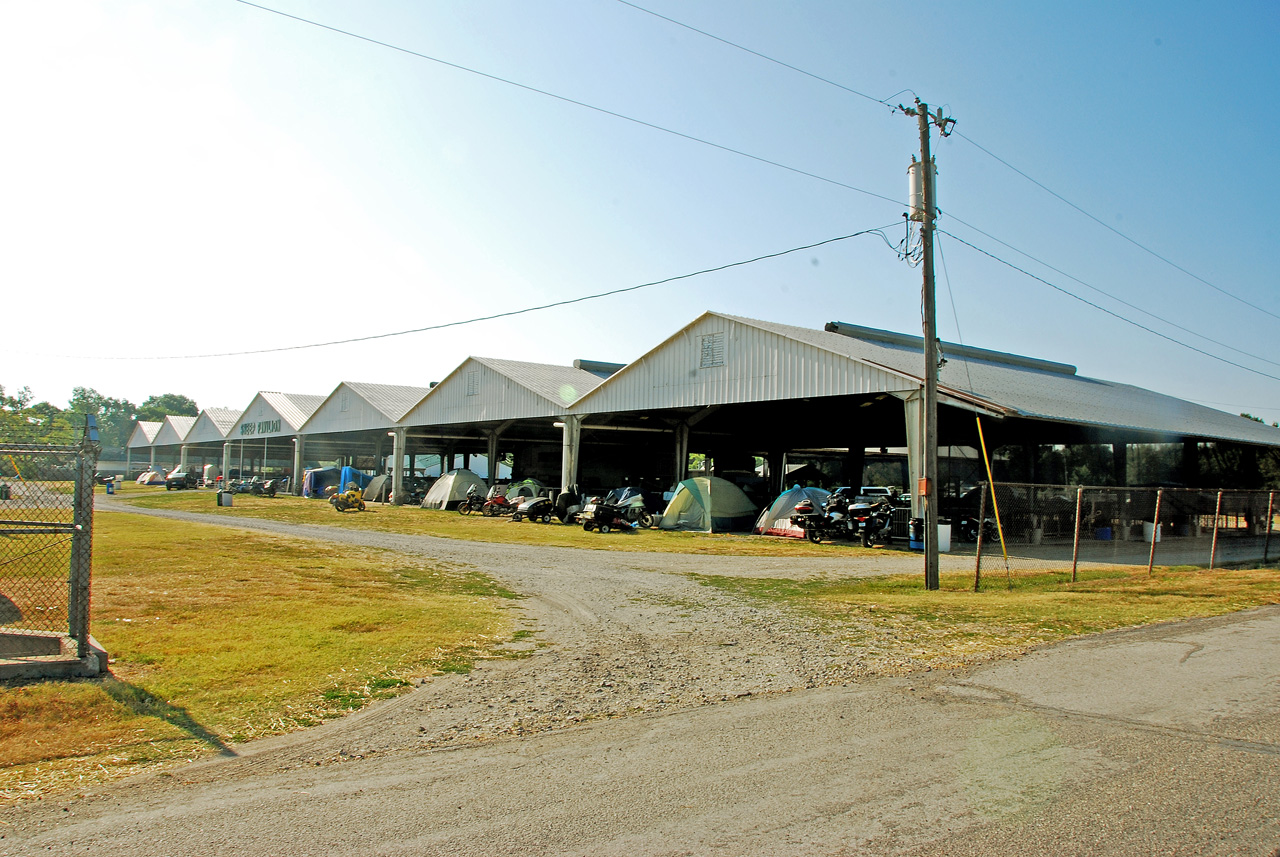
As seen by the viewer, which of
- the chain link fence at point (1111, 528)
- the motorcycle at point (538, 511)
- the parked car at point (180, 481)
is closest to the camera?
the chain link fence at point (1111, 528)

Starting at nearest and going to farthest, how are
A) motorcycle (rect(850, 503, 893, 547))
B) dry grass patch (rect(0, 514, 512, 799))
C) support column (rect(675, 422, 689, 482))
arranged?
dry grass patch (rect(0, 514, 512, 799)) → motorcycle (rect(850, 503, 893, 547)) → support column (rect(675, 422, 689, 482))

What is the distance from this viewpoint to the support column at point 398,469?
45938 millimetres

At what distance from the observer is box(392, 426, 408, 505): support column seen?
45938 mm

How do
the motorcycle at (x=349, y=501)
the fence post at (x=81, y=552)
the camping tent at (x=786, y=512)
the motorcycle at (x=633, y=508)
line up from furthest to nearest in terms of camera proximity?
the motorcycle at (x=349, y=501) < the motorcycle at (x=633, y=508) < the camping tent at (x=786, y=512) < the fence post at (x=81, y=552)

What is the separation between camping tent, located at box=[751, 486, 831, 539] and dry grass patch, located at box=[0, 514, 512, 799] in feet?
43.0

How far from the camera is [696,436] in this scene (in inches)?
1638

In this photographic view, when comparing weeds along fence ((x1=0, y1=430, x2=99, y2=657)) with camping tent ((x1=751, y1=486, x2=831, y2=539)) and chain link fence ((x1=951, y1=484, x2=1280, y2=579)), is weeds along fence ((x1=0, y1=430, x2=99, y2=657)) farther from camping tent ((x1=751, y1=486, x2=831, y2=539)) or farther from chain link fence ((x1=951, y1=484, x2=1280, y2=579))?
camping tent ((x1=751, y1=486, x2=831, y2=539))

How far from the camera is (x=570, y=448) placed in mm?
34531

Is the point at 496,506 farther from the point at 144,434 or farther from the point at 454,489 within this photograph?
the point at 144,434

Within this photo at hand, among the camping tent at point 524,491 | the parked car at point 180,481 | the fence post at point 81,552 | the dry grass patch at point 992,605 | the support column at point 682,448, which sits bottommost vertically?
the parked car at point 180,481

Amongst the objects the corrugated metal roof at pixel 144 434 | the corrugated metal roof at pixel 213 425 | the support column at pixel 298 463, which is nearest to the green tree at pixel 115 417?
the corrugated metal roof at pixel 144 434

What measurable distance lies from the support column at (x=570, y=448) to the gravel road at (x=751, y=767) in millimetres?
25444

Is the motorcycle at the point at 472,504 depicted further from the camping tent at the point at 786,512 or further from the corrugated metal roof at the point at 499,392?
the camping tent at the point at 786,512

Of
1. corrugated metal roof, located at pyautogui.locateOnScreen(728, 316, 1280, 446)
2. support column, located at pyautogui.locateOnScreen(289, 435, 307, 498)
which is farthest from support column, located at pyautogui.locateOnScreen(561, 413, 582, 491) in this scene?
support column, located at pyautogui.locateOnScreen(289, 435, 307, 498)
